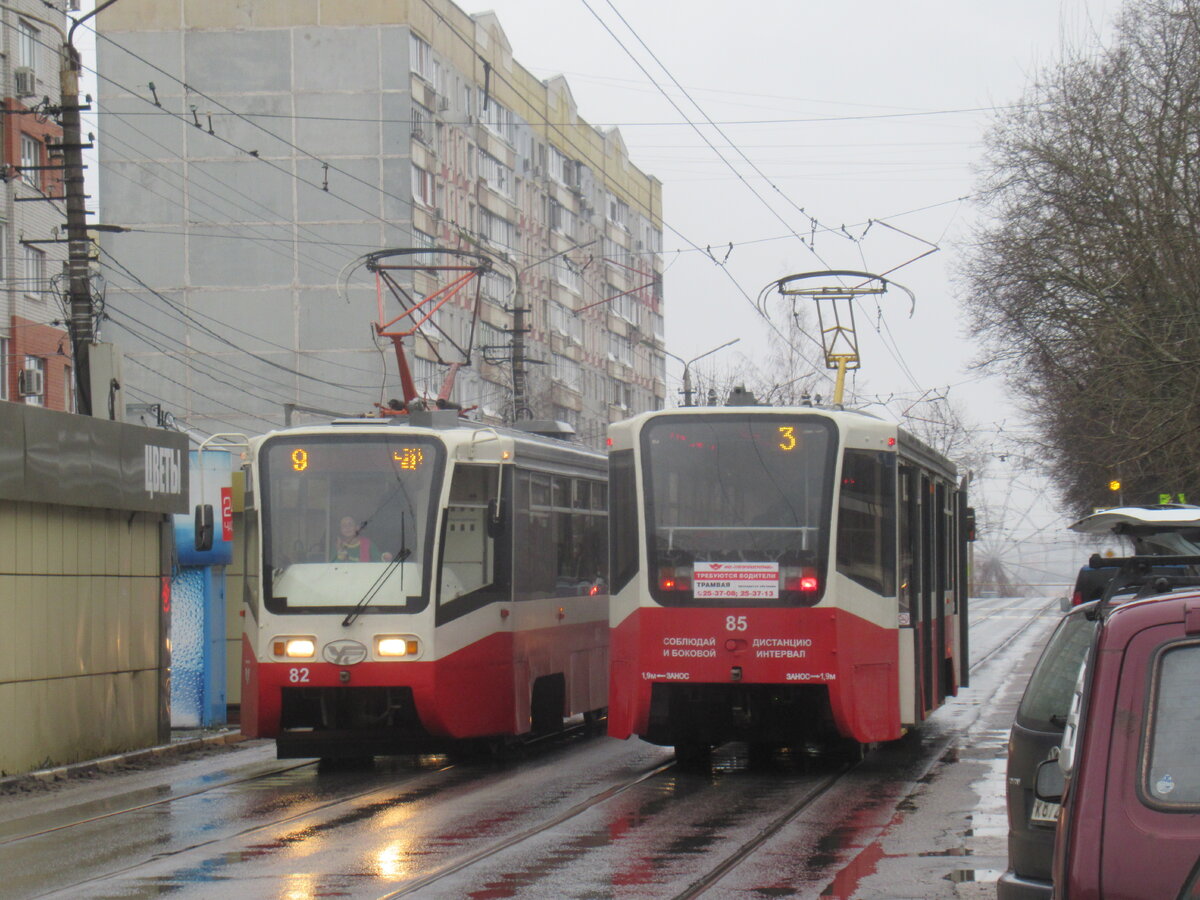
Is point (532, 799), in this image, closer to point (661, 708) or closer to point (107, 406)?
point (661, 708)

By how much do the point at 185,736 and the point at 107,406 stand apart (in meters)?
3.54

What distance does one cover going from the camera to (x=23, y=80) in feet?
142

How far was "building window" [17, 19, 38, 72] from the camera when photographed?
44812mm

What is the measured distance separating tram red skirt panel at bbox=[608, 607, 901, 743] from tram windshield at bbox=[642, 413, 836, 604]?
0.18 meters

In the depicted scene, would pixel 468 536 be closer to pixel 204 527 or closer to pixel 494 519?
pixel 494 519

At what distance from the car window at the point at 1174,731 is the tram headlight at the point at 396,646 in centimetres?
1047

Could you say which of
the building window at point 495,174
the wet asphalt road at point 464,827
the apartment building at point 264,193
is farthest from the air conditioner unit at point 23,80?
the wet asphalt road at point 464,827

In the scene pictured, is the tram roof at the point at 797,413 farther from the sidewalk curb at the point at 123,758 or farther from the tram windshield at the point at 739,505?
the sidewalk curb at the point at 123,758

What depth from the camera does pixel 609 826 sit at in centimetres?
1127

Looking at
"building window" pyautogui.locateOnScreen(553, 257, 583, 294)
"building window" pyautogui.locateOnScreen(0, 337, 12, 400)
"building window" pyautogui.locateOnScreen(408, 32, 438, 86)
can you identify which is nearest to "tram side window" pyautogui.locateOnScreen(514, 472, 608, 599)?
"building window" pyautogui.locateOnScreen(0, 337, 12, 400)

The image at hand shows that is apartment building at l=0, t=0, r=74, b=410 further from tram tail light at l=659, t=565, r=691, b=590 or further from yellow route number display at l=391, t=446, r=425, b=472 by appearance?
tram tail light at l=659, t=565, r=691, b=590

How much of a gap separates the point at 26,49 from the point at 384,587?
116 feet

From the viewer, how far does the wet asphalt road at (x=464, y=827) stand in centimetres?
904

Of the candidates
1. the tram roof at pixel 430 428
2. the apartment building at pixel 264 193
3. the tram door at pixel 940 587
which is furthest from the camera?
the apartment building at pixel 264 193
